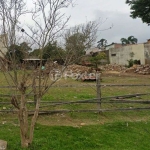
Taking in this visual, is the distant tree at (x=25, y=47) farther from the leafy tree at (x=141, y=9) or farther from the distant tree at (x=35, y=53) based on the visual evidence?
the leafy tree at (x=141, y=9)

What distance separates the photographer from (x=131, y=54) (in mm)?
28562

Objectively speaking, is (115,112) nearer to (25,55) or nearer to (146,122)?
(146,122)

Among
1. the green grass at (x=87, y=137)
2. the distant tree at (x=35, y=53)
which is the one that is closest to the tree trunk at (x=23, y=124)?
the green grass at (x=87, y=137)

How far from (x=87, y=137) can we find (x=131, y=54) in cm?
2537

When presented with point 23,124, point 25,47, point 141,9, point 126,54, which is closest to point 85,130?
point 23,124

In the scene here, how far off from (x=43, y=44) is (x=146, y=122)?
10.2ft

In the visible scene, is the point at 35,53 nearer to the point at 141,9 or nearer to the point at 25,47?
the point at 25,47

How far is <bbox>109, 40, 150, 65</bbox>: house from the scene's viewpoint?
2662 cm

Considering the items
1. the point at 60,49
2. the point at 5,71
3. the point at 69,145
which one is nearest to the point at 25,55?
the point at 5,71

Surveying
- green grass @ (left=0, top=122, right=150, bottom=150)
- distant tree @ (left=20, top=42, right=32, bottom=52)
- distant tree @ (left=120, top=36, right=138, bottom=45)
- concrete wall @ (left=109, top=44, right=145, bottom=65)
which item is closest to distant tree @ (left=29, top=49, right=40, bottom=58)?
distant tree @ (left=20, top=42, right=32, bottom=52)

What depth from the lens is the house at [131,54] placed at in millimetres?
26625

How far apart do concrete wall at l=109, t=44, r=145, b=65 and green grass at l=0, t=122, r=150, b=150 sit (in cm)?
2304

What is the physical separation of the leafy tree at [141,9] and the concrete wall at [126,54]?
31.8ft

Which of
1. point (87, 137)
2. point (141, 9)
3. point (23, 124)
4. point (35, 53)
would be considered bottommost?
point (87, 137)
